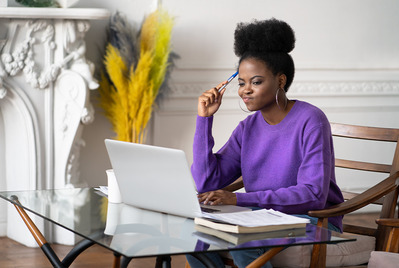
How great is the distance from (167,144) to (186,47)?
615 millimetres

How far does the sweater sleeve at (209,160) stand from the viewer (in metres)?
2.42

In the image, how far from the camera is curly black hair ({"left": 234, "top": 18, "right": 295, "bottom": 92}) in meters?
2.34

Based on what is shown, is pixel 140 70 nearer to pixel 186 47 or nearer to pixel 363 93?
pixel 186 47

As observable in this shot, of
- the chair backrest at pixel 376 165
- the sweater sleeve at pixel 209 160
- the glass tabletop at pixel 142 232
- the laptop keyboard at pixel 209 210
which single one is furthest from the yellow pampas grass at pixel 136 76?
the laptop keyboard at pixel 209 210

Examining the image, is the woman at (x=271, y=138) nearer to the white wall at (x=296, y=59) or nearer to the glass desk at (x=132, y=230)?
the glass desk at (x=132, y=230)

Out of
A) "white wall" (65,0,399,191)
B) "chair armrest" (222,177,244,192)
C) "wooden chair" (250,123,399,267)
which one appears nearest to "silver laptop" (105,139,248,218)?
"wooden chair" (250,123,399,267)

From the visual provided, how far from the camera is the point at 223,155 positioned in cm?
251

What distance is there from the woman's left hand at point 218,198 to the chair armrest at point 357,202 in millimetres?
247

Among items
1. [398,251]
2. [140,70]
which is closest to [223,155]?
[398,251]

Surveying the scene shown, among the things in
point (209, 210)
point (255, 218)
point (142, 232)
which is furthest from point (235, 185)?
point (142, 232)

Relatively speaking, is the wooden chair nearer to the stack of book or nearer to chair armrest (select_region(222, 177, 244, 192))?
the stack of book

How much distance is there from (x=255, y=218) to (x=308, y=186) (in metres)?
0.46

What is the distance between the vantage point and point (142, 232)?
1702mm

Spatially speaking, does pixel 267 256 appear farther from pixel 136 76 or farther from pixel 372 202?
pixel 136 76
